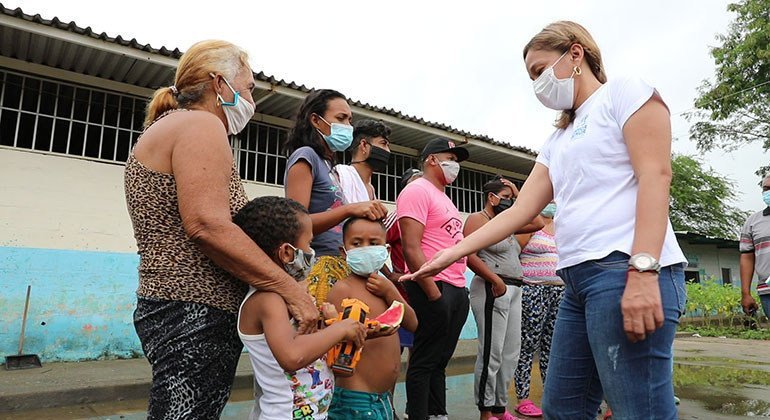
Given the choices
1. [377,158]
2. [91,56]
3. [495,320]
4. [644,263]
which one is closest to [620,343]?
[644,263]

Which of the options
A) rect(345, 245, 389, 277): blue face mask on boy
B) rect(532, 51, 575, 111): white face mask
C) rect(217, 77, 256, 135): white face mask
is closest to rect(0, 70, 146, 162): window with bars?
rect(345, 245, 389, 277): blue face mask on boy

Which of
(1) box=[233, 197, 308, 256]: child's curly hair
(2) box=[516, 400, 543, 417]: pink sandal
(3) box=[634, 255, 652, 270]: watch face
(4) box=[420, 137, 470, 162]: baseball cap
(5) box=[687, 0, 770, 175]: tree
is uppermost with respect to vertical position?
Answer: (5) box=[687, 0, 770, 175]: tree

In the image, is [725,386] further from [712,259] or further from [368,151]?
[712,259]

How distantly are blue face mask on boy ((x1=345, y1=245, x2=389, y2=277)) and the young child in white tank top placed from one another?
59 centimetres

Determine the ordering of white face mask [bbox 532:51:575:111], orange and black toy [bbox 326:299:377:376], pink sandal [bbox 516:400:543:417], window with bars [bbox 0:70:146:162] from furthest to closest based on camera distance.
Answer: window with bars [bbox 0:70:146:162]
pink sandal [bbox 516:400:543:417]
orange and black toy [bbox 326:299:377:376]
white face mask [bbox 532:51:575:111]

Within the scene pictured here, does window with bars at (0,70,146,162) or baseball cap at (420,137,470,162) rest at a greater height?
window with bars at (0,70,146,162)

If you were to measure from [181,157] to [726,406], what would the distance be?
4.87 metres

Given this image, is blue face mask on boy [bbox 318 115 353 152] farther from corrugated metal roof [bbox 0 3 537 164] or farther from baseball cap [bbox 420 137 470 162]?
corrugated metal roof [bbox 0 3 537 164]

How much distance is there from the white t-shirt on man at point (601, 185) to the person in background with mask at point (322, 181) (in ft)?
3.51

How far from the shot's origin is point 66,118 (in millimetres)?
6250

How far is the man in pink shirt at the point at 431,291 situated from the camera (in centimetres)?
305

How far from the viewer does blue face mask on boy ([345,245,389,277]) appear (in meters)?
2.61

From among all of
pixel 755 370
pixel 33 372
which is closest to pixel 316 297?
pixel 33 372

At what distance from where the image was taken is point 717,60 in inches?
706
